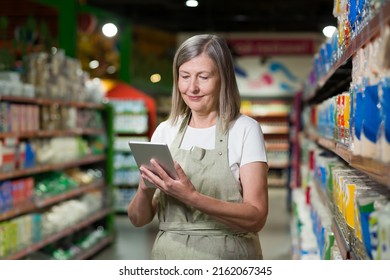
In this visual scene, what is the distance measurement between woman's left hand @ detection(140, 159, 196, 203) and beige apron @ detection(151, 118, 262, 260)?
157mm

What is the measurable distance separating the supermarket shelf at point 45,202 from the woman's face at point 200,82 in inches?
123

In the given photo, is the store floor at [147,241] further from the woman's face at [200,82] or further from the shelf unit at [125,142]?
the woman's face at [200,82]

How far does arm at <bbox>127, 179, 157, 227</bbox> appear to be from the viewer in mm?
2768

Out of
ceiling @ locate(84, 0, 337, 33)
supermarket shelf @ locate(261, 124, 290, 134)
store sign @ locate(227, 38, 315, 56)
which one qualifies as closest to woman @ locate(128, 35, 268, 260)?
store sign @ locate(227, 38, 315, 56)

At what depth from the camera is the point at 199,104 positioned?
2688mm

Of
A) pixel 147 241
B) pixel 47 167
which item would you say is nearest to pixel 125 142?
pixel 147 241

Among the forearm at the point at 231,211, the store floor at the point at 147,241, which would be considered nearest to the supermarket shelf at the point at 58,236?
the store floor at the point at 147,241

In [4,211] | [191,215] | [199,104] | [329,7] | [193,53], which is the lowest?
[4,211]

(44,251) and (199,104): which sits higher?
(199,104)

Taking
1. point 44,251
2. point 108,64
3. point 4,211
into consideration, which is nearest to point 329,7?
point 108,64

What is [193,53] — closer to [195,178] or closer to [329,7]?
[195,178]

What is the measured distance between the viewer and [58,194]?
689 centimetres

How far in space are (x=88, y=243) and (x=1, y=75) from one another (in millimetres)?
2807

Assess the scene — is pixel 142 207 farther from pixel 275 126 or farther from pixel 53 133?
pixel 275 126
